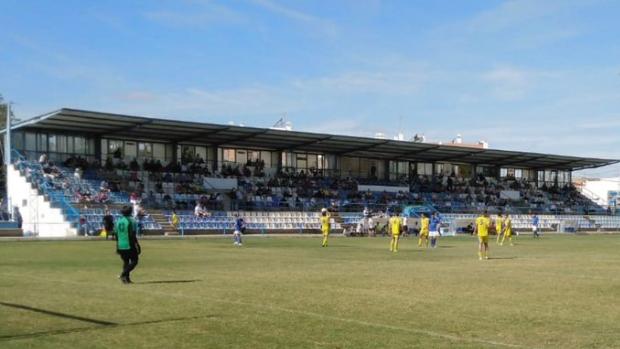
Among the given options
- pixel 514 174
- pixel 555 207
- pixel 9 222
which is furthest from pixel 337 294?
pixel 514 174

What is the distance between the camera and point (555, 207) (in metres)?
83.4

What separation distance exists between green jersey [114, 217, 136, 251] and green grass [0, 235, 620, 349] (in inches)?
36.0

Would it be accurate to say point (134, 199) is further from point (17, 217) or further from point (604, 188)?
point (604, 188)

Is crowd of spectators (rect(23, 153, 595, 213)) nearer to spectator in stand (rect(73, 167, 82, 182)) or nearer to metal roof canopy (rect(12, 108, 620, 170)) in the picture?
spectator in stand (rect(73, 167, 82, 182))

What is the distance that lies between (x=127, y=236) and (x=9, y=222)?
35680 mm

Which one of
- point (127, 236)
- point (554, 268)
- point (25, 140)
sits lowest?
point (554, 268)

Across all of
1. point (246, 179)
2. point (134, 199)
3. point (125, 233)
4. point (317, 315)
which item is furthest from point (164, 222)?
point (317, 315)

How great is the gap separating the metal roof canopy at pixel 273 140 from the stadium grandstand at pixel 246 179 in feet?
0.44

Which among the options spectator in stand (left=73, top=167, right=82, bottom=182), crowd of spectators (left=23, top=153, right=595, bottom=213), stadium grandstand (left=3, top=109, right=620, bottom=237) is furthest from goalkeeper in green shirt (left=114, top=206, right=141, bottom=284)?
spectator in stand (left=73, top=167, right=82, bottom=182)

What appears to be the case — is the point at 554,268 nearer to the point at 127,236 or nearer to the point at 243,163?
the point at 127,236

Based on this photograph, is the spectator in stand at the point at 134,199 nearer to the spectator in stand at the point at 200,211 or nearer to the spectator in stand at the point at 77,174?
the spectator in stand at the point at 77,174

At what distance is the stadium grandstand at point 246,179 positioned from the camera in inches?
2082

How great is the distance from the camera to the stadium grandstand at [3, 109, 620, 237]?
52.9m

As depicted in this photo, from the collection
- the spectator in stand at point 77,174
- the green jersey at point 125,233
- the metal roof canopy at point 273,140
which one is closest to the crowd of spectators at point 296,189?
the spectator in stand at point 77,174
